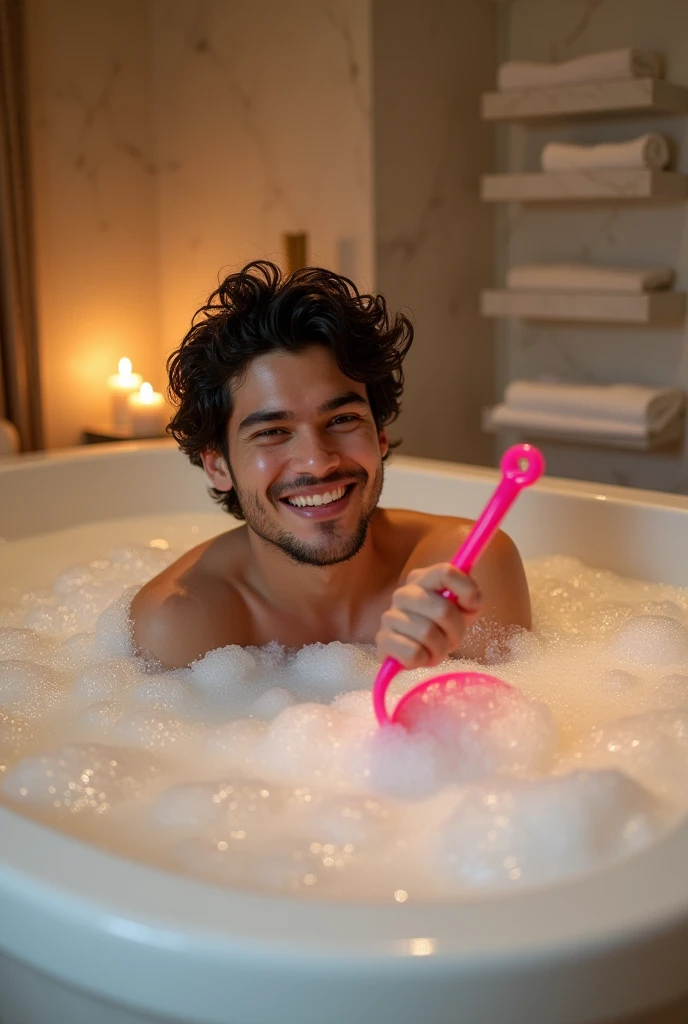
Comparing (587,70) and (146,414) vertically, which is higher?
(587,70)

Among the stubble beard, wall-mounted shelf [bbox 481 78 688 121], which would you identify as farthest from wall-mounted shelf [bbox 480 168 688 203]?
the stubble beard

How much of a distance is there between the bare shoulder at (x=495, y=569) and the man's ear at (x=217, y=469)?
1.02 feet

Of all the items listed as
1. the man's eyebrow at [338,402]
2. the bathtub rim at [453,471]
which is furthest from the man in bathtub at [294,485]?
the bathtub rim at [453,471]

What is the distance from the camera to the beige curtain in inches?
128

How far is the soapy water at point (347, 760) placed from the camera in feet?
3.33

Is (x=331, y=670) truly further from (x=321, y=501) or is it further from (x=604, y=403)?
(x=604, y=403)

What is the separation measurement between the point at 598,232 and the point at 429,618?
223 cm

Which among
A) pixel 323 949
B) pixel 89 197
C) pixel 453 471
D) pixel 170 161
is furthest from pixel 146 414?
pixel 323 949

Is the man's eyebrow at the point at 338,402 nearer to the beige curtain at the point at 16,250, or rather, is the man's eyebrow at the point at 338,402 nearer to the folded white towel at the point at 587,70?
the folded white towel at the point at 587,70

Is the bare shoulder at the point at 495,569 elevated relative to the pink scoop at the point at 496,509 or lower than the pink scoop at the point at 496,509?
lower

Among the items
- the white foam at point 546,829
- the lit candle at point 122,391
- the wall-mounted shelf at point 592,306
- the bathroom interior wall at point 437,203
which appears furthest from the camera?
the lit candle at point 122,391

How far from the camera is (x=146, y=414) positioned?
345 cm

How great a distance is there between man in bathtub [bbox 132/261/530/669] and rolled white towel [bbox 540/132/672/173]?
1277mm

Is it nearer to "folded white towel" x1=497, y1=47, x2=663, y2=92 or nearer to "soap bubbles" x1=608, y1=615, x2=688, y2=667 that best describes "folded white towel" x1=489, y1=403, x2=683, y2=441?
"folded white towel" x1=497, y1=47, x2=663, y2=92
